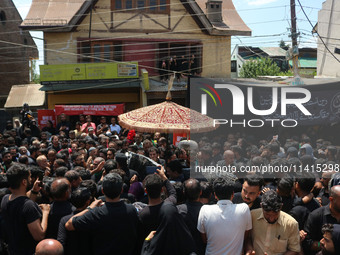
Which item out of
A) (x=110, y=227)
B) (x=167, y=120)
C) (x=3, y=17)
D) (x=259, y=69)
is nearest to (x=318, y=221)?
(x=110, y=227)

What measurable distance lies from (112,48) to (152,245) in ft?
50.3

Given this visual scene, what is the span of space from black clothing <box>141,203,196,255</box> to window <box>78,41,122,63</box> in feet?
48.5

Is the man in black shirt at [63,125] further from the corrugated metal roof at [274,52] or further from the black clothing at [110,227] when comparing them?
the corrugated metal roof at [274,52]

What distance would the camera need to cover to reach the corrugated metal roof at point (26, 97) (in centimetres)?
1806

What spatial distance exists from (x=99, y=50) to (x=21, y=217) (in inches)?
588

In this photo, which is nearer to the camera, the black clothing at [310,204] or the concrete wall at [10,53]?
the black clothing at [310,204]

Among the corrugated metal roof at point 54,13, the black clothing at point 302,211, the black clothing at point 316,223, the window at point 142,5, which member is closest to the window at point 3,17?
the corrugated metal roof at point 54,13

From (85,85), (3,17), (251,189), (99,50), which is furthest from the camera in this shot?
(3,17)

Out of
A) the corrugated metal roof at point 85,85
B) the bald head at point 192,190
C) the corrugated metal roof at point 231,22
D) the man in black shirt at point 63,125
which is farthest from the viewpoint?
the corrugated metal roof at point 231,22

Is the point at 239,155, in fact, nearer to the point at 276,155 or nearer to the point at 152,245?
the point at 276,155

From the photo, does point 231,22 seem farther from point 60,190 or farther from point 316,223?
point 60,190

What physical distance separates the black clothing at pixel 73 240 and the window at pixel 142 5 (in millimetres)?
15487

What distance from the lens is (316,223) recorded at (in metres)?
3.70

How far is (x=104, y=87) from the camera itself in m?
17.2
